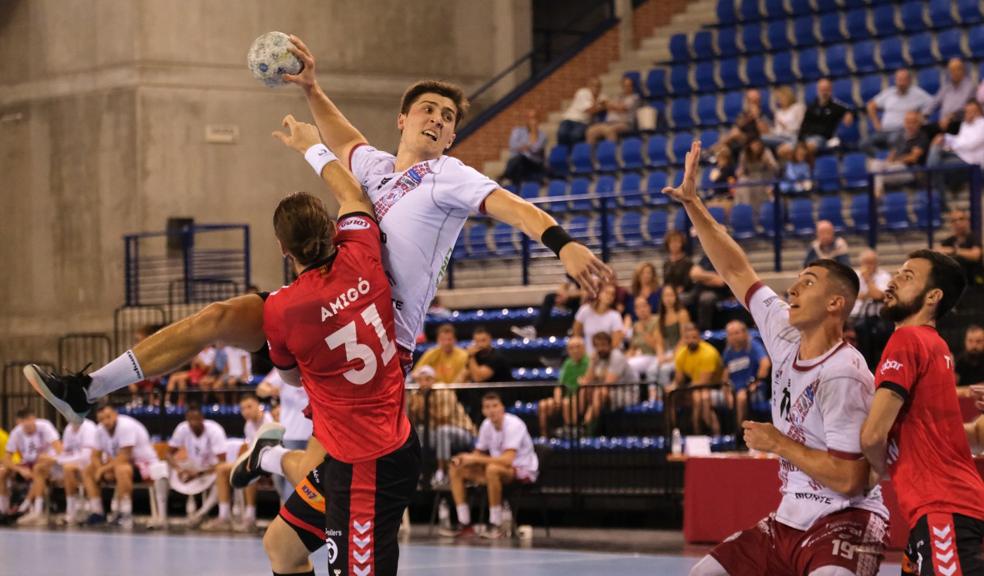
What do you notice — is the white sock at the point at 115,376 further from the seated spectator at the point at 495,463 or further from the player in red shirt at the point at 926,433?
the seated spectator at the point at 495,463

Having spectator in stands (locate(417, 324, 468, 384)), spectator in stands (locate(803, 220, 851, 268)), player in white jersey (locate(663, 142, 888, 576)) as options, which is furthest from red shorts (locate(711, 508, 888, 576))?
spectator in stands (locate(417, 324, 468, 384))

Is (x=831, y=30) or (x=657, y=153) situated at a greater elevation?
(x=831, y=30)

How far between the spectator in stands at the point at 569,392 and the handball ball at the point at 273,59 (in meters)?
9.72

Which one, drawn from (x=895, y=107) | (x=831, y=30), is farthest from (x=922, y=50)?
(x=895, y=107)

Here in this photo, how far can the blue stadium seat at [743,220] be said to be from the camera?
1908cm

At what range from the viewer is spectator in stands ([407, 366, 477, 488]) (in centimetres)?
1602

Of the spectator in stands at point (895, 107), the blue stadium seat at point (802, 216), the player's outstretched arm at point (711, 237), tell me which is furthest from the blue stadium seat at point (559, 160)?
the player's outstretched arm at point (711, 237)

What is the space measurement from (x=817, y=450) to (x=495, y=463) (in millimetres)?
9104

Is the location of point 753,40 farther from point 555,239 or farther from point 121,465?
point 555,239

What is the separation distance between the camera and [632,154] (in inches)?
885

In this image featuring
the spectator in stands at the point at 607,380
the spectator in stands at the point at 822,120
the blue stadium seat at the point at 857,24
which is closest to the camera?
the spectator in stands at the point at 607,380

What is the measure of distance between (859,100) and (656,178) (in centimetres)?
276

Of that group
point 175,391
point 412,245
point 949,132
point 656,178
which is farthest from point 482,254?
point 412,245

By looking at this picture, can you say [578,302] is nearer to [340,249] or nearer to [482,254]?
[482,254]
